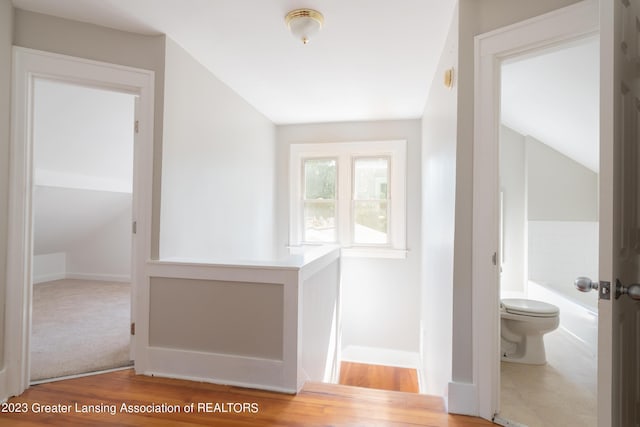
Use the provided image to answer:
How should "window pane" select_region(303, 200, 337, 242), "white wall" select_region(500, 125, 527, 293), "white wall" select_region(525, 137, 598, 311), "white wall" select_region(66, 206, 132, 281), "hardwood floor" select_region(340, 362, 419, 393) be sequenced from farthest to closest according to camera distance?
"white wall" select_region(66, 206, 132, 281) → "window pane" select_region(303, 200, 337, 242) → "white wall" select_region(500, 125, 527, 293) → "white wall" select_region(525, 137, 598, 311) → "hardwood floor" select_region(340, 362, 419, 393)

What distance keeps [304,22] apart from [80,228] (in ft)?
15.2

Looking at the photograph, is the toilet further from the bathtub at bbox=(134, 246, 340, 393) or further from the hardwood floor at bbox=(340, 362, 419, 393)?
the bathtub at bbox=(134, 246, 340, 393)

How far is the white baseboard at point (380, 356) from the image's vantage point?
4.01 meters

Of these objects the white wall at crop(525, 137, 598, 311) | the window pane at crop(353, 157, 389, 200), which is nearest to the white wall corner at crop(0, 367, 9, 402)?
the window pane at crop(353, 157, 389, 200)

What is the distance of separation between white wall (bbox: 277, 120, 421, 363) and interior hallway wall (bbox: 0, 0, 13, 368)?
10.4 ft

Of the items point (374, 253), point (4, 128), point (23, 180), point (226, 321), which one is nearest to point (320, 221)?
point (374, 253)

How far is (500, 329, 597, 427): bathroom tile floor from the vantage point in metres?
1.88

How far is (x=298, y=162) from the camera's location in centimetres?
450

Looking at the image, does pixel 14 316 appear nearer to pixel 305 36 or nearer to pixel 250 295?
pixel 250 295

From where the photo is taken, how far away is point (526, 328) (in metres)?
2.56

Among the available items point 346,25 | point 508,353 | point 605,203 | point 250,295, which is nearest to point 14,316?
point 250,295

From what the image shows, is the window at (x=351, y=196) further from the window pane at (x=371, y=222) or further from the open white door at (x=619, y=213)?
the open white door at (x=619, y=213)

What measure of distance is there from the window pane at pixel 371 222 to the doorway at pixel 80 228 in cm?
282

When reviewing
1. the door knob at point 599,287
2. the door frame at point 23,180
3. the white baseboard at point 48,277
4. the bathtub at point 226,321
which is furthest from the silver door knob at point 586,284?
the white baseboard at point 48,277
